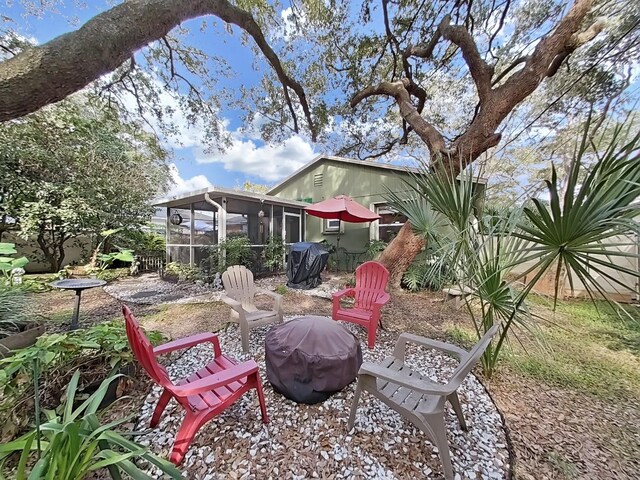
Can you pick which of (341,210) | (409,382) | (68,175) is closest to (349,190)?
(341,210)

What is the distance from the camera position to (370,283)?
425 centimetres

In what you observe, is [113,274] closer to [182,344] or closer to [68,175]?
[68,175]

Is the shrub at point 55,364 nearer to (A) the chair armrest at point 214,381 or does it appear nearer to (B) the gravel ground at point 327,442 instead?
(B) the gravel ground at point 327,442

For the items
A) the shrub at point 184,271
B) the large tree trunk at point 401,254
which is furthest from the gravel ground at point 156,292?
the large tree trunk at point 401,254

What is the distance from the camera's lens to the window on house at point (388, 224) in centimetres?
908

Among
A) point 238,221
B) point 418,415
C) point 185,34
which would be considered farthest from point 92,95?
point 418,415

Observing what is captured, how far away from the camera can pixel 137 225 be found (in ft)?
30.4

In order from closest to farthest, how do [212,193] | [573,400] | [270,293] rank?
1. [573,400]
2. [270,293]
3. [212,193]

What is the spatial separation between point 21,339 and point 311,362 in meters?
3.13

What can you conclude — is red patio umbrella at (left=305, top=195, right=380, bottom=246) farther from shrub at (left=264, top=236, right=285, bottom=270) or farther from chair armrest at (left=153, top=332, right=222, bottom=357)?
chair armrest at (left=153, top=332, right=222, bottom=357)

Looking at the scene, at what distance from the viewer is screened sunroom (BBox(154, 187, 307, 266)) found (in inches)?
313

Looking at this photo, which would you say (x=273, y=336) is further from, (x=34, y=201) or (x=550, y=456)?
(x=34, y=201)

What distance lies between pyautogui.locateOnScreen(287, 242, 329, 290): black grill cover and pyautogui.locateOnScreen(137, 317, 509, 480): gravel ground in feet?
14.9

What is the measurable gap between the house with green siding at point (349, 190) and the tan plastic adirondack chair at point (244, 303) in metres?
5.70
